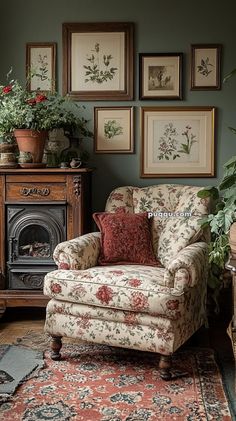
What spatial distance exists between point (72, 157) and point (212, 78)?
118 centimetres

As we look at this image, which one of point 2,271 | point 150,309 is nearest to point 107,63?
point 2,271

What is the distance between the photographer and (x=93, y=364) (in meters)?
3.21

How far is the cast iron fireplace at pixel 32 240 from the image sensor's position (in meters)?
→ 3.82

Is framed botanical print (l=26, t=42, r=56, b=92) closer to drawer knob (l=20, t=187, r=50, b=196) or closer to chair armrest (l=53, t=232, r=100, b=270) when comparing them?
drawer knob (l=20, t=187, r=50, b=196)

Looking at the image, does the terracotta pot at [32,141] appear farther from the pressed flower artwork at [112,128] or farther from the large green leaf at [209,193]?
the large green leaf at [209,193]

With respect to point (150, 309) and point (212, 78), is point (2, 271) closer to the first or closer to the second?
point (150, 309)

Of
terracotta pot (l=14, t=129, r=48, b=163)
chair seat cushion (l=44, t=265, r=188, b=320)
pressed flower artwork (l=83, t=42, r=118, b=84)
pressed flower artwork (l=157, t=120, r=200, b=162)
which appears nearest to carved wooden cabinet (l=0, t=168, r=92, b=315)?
terracotta pot (l=14, t=129, r=48, b=163)

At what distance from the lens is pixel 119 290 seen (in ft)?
10.0

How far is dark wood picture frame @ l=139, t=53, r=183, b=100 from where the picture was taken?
4.19m

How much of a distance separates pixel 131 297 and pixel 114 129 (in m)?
1.66

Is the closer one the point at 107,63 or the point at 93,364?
the point at 93,364

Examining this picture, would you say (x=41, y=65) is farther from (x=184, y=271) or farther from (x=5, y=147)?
(x=184, y=271)

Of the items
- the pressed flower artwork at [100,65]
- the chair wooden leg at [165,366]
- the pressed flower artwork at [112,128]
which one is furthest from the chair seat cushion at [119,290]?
the pressed flower artwork at [100,65]

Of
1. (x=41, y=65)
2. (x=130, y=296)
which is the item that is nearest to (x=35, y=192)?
(x=41, y=65)
